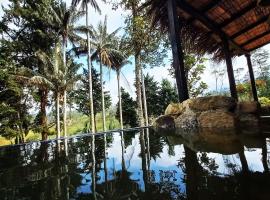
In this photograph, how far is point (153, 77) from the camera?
90.1 feet

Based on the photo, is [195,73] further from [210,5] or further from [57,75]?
[210,5]

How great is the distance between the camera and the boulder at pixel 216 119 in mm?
3502

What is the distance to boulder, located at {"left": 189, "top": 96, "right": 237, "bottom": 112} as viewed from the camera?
374 centimetres

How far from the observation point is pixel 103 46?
21.2 metres

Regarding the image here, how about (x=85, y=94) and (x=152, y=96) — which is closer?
(x=152, y=96)

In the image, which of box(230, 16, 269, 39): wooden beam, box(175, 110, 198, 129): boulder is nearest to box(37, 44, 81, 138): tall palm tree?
box(230, 16, 269, 39): wooden beam

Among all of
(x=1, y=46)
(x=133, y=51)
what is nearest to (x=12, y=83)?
(x=1, y=46)

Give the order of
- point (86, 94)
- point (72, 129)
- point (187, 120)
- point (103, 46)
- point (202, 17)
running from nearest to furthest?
point (187, 120) < point (202, 17) < point (103, 46) < point (86, 94) < point (72, 129)

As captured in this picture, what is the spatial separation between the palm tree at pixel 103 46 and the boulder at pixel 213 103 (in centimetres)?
1736

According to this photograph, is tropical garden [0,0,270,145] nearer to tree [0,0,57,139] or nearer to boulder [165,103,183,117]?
tree [0,0,57,139]

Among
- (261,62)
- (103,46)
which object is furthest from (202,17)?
(261,62)

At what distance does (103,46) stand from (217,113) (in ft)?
62.3

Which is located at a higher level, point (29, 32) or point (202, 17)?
point (29, 32)

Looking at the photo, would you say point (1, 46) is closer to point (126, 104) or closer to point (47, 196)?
point (126, 104)
